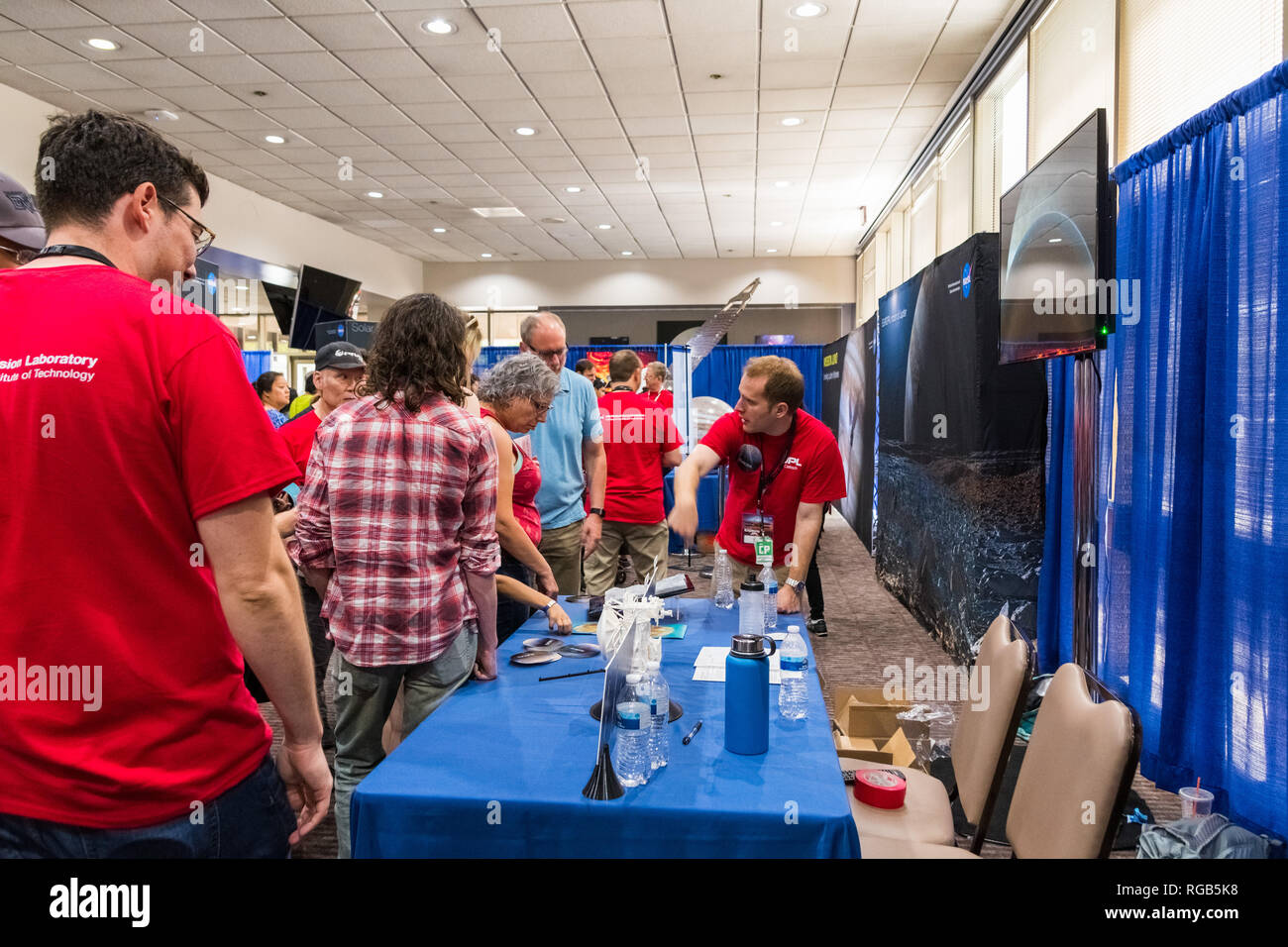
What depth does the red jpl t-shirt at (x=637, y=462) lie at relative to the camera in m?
4.07

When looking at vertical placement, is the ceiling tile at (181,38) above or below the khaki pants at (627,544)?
above

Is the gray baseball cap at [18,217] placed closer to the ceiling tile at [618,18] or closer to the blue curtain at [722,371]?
the ceiling tile at [618,18]

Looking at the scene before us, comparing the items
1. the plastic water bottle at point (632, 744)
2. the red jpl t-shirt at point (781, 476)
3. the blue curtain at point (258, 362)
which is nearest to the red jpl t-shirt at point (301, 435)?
the red jpl t-shirt at point (781, 476)

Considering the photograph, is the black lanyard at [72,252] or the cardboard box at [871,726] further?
the cardboard box at [871,726]

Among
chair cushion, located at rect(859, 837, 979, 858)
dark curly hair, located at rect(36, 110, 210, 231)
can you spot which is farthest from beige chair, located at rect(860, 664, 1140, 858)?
dark curly hair, located at rect(36, 110, 210, 231)

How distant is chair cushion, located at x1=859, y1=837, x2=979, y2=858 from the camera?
1.67 m

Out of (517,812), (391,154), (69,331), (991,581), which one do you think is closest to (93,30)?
(391,154)

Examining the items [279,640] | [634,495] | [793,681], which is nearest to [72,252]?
[279,640]

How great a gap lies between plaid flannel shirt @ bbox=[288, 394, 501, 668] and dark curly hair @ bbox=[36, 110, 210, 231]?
0.73 m

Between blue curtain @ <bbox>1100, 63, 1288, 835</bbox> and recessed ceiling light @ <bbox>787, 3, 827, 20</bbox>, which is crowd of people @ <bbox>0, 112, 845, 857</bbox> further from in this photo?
recessed ceiling light @ <bbox>787, 3, 827, 20</bbox>

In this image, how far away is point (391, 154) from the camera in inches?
276

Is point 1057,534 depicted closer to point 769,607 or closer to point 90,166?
point 769,607

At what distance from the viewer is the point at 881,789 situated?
1.90 m

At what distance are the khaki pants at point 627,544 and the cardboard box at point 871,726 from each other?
146cm
